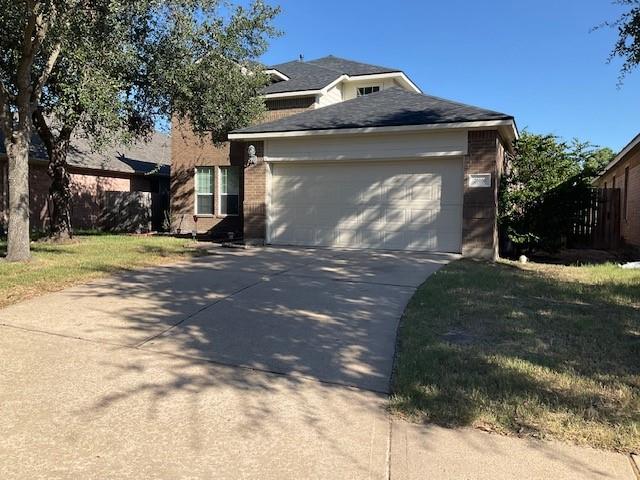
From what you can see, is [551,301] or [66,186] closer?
[551,301]

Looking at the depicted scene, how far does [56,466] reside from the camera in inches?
117

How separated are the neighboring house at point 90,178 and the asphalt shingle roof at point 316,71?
16.5ft

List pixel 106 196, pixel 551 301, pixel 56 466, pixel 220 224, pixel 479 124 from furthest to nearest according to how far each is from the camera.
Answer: pixel 106 196
pixel 220 224
pixel 479 124
pixel 551 301
pixel 56 466

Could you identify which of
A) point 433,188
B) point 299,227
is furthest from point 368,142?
point 299,227

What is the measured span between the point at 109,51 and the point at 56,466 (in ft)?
29.5

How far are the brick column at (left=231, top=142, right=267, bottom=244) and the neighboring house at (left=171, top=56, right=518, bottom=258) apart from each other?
0.09 ft

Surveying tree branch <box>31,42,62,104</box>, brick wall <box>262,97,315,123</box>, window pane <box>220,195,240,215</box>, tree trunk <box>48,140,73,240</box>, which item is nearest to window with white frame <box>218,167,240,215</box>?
window pane <box>220,195,240,215</box>

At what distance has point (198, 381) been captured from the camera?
4254 millimetres

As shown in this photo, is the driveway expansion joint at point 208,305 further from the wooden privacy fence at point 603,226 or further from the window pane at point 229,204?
the wooden privacy fence at point 603,226

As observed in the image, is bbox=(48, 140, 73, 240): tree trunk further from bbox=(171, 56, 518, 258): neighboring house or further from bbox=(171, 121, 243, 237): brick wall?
bbox=(171, 121, 243, 237): brick wall

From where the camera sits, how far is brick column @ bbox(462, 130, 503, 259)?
11.6 meters

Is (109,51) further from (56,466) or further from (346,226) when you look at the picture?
(56,466)

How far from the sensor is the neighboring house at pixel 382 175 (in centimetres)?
1180

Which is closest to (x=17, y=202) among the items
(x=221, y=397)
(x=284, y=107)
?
(x=221, y=397)
